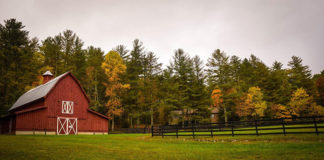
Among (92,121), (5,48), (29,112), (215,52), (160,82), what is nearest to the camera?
(29,112)

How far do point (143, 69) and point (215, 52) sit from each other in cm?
1547

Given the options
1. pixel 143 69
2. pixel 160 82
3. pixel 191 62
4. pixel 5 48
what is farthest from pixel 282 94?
pixel 5 48

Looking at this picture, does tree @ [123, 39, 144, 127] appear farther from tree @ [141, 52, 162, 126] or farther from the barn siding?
the barn siding

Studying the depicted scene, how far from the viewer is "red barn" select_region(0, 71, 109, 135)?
2384 centimetres

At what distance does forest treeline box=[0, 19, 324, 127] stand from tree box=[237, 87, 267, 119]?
19cm

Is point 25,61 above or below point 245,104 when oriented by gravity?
above

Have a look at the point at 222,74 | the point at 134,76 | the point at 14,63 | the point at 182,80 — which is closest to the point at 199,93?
the point at 182,80

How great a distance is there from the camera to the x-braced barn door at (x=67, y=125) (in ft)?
85.6

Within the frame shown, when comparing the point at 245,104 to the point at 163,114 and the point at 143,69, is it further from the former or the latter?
the point at 143,69

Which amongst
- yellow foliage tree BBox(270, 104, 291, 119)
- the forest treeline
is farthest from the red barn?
yellow foliage tree BBox(270, 104, 291, 119)

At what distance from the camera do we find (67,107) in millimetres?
27672

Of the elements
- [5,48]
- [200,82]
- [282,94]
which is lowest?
[282,94]

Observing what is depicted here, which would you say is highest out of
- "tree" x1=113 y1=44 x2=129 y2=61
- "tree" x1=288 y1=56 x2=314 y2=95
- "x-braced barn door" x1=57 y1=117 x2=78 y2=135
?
"tree" x1=113 y1=44 x2=129 y2=61

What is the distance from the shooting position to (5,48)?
1339 inches
